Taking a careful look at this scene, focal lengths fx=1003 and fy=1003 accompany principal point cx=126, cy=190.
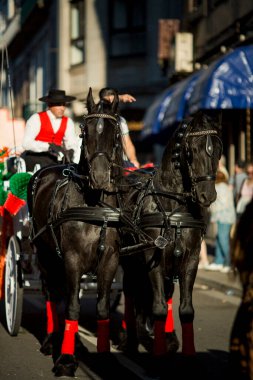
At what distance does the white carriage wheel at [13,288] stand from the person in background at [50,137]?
0.99 metres

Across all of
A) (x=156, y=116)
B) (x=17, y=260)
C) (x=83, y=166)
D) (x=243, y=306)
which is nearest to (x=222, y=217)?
(x=156, y=116)

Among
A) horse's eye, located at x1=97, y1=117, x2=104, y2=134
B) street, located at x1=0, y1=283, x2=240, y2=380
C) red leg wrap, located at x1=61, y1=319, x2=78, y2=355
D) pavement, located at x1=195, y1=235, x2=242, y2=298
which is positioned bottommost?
pavement, located at x1=195, y1=235, x2=242, y2=298

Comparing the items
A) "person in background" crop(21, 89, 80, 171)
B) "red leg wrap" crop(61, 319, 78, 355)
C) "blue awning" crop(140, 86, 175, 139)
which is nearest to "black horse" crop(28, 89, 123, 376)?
"red leg wrap" crop(61, 319, 78, 355)

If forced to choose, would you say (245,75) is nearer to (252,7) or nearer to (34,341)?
(252,7)

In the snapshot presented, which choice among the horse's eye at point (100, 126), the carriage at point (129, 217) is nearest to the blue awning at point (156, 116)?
the carriage at point (129, 217)

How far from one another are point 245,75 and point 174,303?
6837 millimetres

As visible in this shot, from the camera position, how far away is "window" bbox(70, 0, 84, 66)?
119ft

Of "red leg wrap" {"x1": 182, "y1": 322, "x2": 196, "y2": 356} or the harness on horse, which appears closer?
"red leg wrap" {"x1": 182, "y1": 322, "x2": 196, "y2": 356}

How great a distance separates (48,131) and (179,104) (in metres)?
13.3

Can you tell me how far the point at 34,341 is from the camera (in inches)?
414

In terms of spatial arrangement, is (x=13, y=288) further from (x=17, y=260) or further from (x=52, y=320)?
(x=52, y=320)

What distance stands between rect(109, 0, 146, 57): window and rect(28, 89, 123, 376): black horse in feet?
85.3

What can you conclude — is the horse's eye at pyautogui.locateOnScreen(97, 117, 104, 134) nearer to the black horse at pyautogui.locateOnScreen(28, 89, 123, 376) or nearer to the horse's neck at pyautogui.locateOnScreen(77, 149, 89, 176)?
the black horse at pyautogui.locateOnScreen(28, 89, 123, 376)

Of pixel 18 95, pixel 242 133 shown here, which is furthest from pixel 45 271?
pixel 18 95
